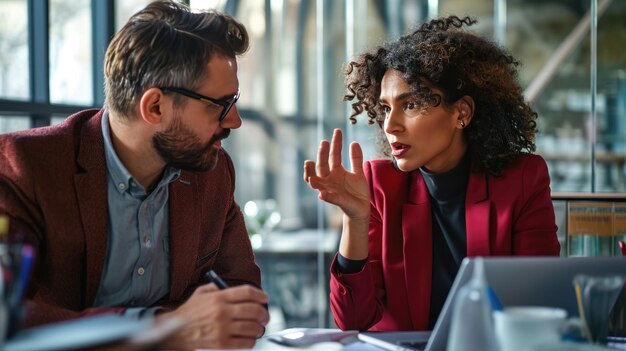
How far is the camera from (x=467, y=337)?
1.19m

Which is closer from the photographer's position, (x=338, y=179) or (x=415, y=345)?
(x=415, y=345)

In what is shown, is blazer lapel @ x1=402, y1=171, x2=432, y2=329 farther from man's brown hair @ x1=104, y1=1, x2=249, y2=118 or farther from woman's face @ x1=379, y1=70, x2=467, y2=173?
man's brown hair @ x1=104, y1=1, x2=249, y2=118

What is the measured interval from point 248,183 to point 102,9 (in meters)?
2.65

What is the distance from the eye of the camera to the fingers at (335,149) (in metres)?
1.87

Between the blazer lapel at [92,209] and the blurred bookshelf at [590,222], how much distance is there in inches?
48.2

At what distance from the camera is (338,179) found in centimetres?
192

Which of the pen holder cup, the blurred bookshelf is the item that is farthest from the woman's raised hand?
the pen holder cup

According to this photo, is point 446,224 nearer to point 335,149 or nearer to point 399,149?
point 399,149

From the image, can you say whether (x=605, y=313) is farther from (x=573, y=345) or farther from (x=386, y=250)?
(x=386, y=250)

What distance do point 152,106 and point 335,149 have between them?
46 centimetres

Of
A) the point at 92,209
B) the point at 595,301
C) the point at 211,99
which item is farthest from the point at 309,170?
the point at 595,301

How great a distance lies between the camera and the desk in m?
4.95

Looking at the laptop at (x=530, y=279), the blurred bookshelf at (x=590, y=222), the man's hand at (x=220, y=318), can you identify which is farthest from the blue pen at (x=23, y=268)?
the blurred bookshelf at (x=590, y=222)

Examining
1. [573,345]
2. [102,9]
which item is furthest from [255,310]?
[102,9]
